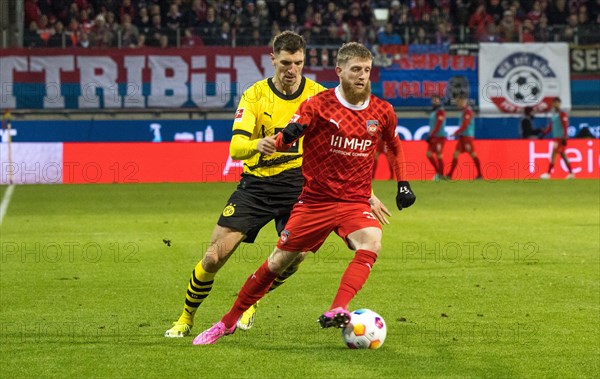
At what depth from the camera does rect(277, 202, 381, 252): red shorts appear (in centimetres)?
710

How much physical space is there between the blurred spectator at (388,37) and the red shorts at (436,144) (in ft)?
15.6

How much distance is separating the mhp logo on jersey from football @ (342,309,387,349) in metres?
1.20

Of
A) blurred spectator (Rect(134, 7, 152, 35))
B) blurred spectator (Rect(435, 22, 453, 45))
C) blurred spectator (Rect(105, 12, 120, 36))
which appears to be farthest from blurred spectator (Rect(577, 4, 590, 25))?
blurred spectator (Rect(105, 12, 120, 36))

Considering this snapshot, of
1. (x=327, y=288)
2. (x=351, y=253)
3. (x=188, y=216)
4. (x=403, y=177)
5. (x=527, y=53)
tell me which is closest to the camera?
(x=403, y=177)

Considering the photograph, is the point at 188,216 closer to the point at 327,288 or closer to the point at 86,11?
the point at 327,288

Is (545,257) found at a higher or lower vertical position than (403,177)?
lower

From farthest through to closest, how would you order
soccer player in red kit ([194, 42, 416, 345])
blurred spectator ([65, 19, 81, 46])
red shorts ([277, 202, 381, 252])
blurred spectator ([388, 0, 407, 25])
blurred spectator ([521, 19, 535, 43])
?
1. blurred spectator ([388, 0, 407, 25])
2. blurred spectator ([521, 19, 535, 43])
3. blurred spectator ([65, 19, 81, 46])
4. red shorts ([277, 202, 381, 252])
5. soccer player in red kit ([194, 42, 416, 345])

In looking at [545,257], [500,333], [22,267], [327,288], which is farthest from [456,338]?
[22,267]

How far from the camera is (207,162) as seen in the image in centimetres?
2480

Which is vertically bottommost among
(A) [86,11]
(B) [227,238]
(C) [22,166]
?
(C) [22,166]

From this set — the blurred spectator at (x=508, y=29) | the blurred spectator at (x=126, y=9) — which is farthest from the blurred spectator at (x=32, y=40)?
the blurred spectator at (x=508, y=29)

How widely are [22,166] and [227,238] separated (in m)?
18.0

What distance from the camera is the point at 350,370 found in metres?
6.49

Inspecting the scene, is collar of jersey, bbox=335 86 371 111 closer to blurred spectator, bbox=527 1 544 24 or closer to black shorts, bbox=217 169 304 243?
black shorts, bbox=217 169 304 243
